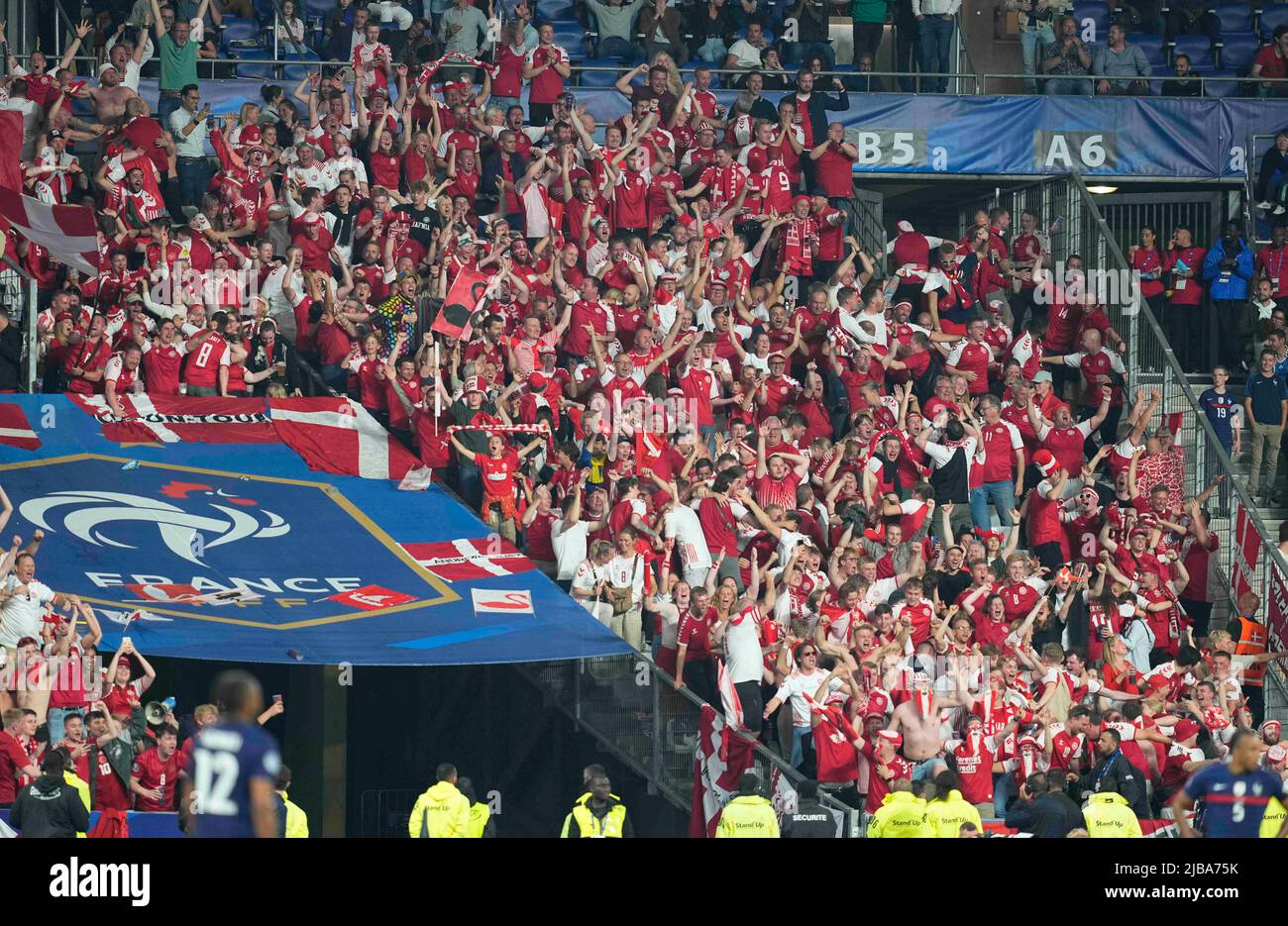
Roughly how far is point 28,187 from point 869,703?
9157mm

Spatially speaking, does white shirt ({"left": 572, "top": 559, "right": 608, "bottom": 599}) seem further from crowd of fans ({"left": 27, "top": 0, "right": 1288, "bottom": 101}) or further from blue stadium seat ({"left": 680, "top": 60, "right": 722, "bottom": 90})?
blue stadium seat ({"left": 680, "top": 60, "right": 722, "bottom": 90})

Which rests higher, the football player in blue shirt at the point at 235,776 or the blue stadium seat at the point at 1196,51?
the blue stadium seat at the point at 1196,51

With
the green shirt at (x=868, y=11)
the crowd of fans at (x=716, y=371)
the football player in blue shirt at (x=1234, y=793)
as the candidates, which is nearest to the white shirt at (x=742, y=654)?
the crowd of fans at (x=716, y=371)

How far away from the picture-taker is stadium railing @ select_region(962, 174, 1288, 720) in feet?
58.9

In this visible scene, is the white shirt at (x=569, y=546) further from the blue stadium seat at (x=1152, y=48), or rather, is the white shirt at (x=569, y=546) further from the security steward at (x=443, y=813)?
the blue stadium seat at (x=1152, y=48)

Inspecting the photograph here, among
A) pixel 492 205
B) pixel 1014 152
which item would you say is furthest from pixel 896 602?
pixel 1014 152

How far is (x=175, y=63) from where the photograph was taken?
830 inches

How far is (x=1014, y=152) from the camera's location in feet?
77.0

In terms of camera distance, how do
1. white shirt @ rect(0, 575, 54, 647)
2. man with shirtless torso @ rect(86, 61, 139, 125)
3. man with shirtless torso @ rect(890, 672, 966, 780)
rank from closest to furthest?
man with shirtless torso @ rect(890, 672, 966, 780)
white shirt @ rect(0, 575, 54, 647)
man with shirtless torso @ rect(86, 61, 139, 125)

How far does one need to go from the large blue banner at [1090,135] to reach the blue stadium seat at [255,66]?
274 inches

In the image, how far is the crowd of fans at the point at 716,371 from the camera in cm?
1625

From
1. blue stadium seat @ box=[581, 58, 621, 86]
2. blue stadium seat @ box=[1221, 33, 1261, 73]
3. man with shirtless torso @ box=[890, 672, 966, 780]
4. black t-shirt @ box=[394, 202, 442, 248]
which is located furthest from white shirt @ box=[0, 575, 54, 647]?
blue stadium seat @ box=[1221, 33, 1261, 73]

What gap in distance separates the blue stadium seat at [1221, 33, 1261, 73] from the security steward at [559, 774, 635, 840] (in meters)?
14.5
